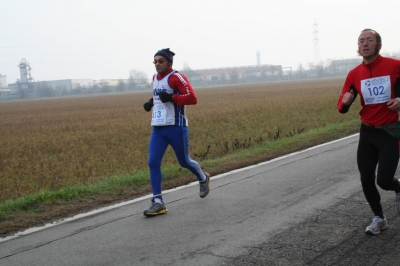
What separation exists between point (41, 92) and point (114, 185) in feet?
541

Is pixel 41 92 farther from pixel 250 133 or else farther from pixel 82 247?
pixel 82 247

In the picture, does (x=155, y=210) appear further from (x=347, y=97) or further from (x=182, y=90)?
(x=347, y=97)

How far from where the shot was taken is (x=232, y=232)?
17.6 ft

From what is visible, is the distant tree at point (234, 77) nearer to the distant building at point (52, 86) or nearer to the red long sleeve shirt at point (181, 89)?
the distant building at point (52, 86)

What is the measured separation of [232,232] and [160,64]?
84.6 inches

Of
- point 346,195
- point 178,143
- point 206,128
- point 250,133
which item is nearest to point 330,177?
point 346,195

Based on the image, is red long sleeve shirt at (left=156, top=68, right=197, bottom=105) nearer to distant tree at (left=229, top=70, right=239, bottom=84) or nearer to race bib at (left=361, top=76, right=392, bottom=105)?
race bib at (left=361, top=76, right=392, bottom=105)

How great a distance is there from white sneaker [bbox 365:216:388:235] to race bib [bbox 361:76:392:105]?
1.11 m

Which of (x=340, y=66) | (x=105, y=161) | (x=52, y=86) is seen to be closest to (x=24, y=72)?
(x=52, y=86)

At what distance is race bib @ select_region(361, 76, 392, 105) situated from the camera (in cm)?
476

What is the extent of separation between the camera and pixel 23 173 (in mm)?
12180

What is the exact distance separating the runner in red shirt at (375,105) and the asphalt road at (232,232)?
559 millimetres

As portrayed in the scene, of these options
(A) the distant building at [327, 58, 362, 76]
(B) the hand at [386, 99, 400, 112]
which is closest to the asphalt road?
(B) the hand at [386, 99, 400, 112]

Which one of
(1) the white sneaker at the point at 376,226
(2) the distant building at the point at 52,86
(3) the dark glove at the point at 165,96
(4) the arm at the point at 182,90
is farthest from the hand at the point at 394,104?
(2) the distant building at the point at 52,86
